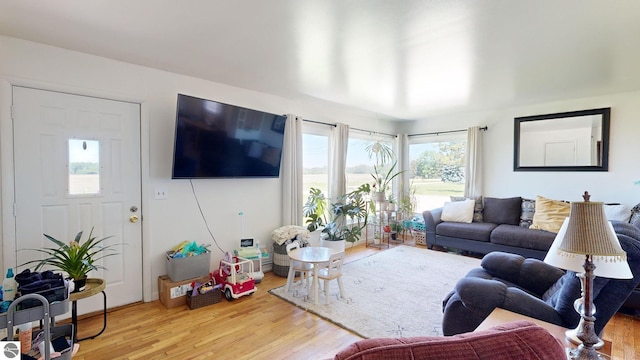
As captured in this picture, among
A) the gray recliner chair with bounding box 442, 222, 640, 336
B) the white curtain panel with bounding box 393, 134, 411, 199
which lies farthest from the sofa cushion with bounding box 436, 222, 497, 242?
the gray recliner chair with bounding box 442, 222, 640, 336

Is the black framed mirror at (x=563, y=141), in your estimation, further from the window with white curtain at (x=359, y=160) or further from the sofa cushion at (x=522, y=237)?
the window with white curtain at (x=359, y=160)

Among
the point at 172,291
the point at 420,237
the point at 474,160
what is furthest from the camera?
the point at 420,237

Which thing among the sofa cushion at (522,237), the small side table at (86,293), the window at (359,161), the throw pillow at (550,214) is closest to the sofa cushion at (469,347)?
the small side table at (86,293)

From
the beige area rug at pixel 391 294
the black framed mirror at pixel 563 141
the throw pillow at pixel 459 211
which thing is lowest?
the beige area rug at pixel 391 294

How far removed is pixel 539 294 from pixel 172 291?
3.21 meters

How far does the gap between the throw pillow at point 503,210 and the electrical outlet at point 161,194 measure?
471 cm

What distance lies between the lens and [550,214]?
160 inches

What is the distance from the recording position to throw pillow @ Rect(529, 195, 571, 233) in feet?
13.0

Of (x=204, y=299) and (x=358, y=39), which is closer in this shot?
(x=358, y=39)

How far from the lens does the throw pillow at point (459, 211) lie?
15.9 ft

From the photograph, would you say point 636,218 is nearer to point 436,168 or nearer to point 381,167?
point 436,168

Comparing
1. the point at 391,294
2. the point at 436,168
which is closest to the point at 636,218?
the point at 391,294

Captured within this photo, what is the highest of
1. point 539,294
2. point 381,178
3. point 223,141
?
point 223,141

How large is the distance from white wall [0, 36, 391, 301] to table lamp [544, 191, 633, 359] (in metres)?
3.24
